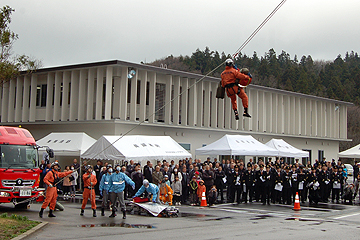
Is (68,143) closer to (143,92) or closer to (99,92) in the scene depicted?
(99,92)

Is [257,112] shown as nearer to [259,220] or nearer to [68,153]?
[68,153]

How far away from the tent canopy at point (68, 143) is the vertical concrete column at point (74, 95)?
4668 millimetres

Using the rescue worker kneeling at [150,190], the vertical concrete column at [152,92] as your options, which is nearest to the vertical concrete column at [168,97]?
the vertical concrete column at [152,92]

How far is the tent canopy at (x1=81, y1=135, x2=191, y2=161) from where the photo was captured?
23203mm

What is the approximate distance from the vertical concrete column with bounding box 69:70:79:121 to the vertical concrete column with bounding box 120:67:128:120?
4.58 meters

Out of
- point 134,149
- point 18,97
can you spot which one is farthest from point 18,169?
point 18,97

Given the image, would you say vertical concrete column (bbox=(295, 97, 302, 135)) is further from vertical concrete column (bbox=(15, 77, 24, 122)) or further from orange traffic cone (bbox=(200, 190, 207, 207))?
vertical concrete column (bbox=(15, 77, 24, 122))

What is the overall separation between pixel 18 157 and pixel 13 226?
17.7ft

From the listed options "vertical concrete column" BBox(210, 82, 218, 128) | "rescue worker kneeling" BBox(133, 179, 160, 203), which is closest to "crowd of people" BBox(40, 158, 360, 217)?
"rescue worker kneeling" BBox(133, 179, 160, 203)

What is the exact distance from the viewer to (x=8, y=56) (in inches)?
924

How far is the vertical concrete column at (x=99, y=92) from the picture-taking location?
105 ft

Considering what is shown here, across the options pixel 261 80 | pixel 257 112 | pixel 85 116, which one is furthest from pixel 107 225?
pixel 261 80

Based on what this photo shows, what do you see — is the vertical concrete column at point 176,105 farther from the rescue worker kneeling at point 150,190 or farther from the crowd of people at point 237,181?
the rescue worker kneeling at point 150,190

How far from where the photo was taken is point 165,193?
19.8m
